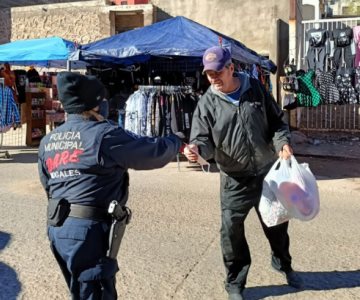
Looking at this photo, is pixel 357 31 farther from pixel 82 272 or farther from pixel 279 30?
pixel 82 272

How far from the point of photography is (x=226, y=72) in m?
3.45

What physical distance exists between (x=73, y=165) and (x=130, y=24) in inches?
644

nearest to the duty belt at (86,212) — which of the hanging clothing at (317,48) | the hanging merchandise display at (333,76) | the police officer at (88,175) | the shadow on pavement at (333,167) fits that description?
the police officer at (88,175)

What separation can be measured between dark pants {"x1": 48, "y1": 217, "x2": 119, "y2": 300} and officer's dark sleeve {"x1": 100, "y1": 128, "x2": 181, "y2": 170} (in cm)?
35

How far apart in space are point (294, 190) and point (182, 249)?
5.48 ft

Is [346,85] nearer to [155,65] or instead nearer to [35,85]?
[155,65]

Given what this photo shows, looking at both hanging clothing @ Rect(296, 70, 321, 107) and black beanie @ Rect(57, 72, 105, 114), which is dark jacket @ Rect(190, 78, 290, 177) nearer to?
black beanie @ Rect(57, 72, 105, 114)

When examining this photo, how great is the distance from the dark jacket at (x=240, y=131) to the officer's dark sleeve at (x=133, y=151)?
0.88m

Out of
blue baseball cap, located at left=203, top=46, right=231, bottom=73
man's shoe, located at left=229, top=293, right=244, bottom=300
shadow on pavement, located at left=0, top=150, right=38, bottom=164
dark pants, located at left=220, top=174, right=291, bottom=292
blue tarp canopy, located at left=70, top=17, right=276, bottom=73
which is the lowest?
man's shoe, located at left=229, top=293, right=244, bottom=300

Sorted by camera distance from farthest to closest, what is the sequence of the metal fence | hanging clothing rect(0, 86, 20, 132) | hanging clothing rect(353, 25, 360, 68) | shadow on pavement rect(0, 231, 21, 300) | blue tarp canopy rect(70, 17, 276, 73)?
the metal fence
hanging clothing rect(353, 25, 360, 68)
hanging clothing rect(0, 86, 20, 132)
blue tarp canopy rect(70, 17, 276, 73)
shadow on pavement rect(0, 231, 21, 300)

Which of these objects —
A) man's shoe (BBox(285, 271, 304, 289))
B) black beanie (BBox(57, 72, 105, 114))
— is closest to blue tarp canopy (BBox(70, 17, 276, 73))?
man's shoe (BBox(285, 271, 304, 289))

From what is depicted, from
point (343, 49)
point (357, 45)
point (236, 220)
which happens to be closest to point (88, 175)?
point (236, 220)

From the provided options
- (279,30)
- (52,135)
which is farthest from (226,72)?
(279,30)

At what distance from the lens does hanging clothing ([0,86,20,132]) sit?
9922 millimetres
